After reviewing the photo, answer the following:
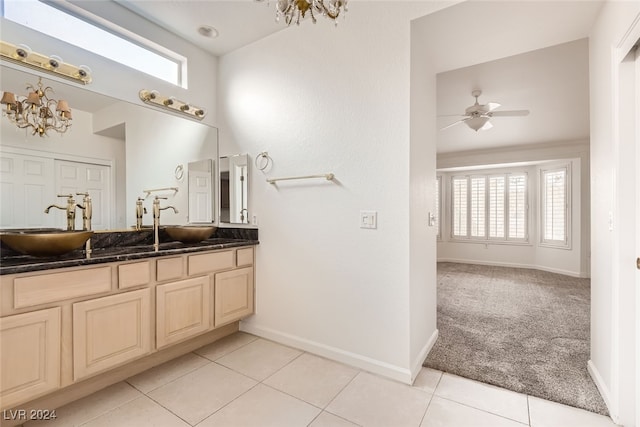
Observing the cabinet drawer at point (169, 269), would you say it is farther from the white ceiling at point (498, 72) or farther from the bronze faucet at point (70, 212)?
the white ceiling at point (498, 72)

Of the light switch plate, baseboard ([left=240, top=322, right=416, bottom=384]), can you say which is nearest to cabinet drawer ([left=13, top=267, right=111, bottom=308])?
baseboard ([left=240, top=322, right=416, bottom=384])

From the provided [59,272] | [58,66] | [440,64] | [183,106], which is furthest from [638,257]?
[58,66]

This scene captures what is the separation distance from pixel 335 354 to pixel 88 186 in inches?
87.5

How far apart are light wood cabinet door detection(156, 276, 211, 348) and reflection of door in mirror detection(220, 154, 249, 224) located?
2.38 feet

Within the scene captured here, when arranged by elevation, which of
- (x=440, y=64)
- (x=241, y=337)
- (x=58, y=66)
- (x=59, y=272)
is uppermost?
(x=440, y=64)

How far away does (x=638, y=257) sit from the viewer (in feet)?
4.78

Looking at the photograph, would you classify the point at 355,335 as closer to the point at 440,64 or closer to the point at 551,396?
the point at 551,396

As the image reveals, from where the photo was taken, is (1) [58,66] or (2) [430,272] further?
(2) [430,272]

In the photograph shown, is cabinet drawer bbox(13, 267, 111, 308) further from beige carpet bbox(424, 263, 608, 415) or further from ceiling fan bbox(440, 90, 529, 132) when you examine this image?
ceiling fan bbox(440, 90, 529, 132)

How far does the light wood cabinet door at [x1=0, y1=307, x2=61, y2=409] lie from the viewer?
138 cm

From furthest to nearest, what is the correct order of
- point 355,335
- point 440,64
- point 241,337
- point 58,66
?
point 241,337 < point 440,64 < point 355,335 < point 58,66

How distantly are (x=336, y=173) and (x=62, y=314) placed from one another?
185 cm

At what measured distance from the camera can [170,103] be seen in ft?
8.52

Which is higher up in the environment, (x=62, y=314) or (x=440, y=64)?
(x=440, y=64)
